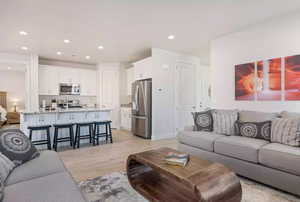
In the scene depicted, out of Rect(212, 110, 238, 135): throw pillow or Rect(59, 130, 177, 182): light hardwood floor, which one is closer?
Rect(59, 130, 177, 182): light hardwood floor

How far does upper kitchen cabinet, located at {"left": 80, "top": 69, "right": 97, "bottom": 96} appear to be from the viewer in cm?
663

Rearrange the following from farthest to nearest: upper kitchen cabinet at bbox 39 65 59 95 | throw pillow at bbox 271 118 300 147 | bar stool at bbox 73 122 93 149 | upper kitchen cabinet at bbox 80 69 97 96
A: 1. upper kitchen cabinet at bbox 80 69 97 96
2. upper kitchen cabinet at bbox 39 65 59 95
3. bar stool at bbox 73 122 93 149
4. throw pillow at bbox 271 118 300 147

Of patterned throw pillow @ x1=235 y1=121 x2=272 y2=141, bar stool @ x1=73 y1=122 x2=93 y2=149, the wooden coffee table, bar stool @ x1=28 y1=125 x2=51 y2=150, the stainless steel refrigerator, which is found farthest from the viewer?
the stainless steel refrigerator

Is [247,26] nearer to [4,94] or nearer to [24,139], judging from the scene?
[24,139]

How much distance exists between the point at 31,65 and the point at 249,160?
645 cm

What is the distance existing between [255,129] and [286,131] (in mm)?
411

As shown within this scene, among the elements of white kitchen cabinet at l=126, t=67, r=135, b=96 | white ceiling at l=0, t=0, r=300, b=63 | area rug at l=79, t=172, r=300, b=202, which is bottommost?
area rug at l=79, t=172, r=300, b=202

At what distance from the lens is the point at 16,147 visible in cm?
176

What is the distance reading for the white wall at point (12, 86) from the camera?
812cm

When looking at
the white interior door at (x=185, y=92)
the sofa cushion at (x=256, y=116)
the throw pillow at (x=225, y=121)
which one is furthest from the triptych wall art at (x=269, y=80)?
the white interior door at (x=185, y=92)

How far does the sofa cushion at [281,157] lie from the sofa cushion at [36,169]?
2423mm

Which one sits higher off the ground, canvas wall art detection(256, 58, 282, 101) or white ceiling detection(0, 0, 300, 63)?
white ceiling detection(0, 0, 300, 63)

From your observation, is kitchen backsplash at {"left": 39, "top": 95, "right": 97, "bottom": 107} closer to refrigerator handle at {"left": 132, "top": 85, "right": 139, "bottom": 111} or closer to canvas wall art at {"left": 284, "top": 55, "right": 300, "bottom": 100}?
refrigerator handle at {"left": 132, "top": 85, "right": 139, "bottom": 111}

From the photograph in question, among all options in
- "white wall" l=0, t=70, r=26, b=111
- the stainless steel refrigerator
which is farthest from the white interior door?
"white wall" l=0, t=70, r=26, b=111
